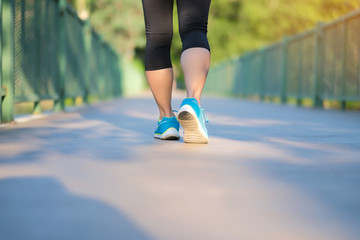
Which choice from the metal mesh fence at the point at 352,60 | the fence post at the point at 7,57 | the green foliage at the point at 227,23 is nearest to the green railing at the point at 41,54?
the fence post at the point at 7,57

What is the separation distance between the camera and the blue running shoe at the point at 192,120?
8.34 ft

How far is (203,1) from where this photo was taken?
287 cm

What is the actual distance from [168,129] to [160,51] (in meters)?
0.49

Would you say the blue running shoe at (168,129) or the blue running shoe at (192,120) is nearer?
the blue running shoe at (192,120)

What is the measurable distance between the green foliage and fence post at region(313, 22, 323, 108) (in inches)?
592

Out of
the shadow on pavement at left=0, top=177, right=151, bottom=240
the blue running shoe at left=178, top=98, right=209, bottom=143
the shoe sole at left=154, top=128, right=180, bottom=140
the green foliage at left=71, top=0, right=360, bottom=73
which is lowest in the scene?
the shadow on pavement at left=0, top=177, right=151, bottom=240

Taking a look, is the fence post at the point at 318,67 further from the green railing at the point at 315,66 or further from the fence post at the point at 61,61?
the fence post at the point at 61,61

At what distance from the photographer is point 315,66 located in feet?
30.1

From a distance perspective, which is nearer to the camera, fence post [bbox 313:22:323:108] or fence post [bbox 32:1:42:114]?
fence post [bbox 32:1:42:114]

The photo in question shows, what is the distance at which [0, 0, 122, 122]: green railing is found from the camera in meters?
3.99

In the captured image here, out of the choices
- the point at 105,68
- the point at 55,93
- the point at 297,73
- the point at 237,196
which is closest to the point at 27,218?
the point at 237,196

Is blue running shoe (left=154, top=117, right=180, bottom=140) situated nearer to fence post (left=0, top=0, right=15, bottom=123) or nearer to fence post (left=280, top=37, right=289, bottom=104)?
fence post (left=0, top=0, right=15, bottom=123)

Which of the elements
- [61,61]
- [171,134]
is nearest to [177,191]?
[171,134]

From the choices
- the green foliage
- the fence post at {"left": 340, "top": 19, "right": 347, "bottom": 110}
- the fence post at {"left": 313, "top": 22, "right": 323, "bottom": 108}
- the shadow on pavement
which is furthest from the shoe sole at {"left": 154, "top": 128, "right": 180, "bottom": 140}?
the green foliage
